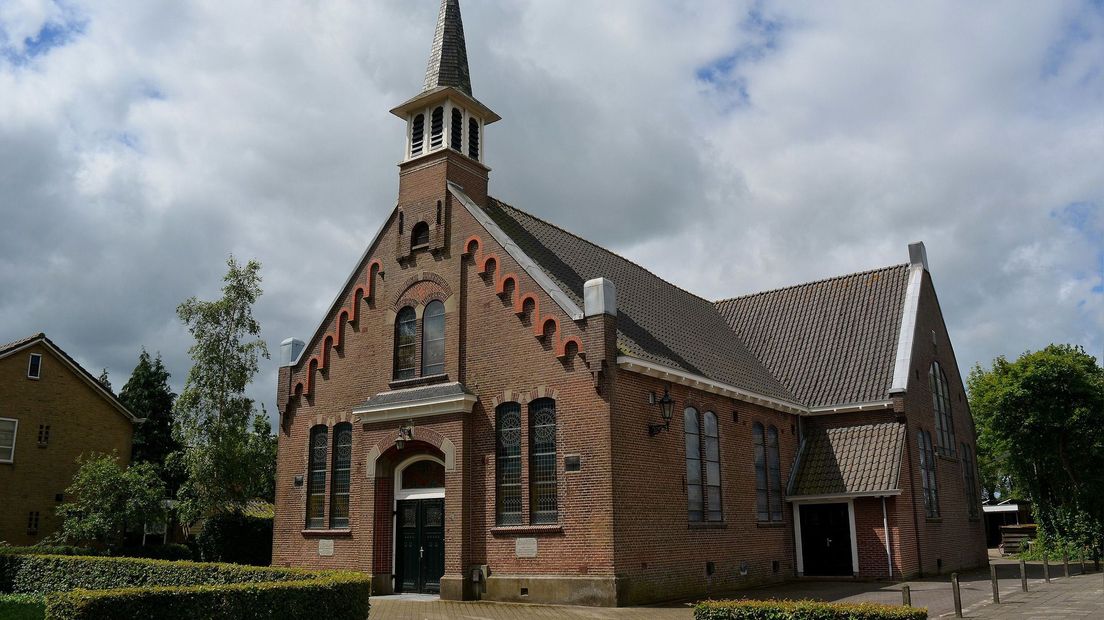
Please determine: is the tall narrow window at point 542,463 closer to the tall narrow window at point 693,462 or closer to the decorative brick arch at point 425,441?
the decorative brick arch at point 425,441

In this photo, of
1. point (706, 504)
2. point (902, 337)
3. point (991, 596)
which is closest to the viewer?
point (991, 596)

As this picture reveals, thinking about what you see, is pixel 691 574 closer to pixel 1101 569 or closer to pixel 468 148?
pixel 468 148

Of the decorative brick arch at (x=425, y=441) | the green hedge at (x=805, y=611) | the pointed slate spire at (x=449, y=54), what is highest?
the pointed slate spire at (x=449, y=54)

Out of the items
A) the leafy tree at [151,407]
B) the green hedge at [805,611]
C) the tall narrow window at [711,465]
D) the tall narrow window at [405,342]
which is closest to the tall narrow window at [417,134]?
the tall narrow window at [405,342]

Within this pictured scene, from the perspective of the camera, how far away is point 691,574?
21.2 metres

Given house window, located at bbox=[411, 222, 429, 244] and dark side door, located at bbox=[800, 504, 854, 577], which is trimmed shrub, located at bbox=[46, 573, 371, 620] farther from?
dark side door, located at bbox=[800, 504, 854, 577]

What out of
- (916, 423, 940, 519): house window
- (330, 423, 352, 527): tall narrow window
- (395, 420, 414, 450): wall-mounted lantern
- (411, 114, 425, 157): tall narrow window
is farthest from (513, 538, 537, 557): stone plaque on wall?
(916, 423, 940, 519): house window

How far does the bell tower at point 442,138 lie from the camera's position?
24234 millimetres

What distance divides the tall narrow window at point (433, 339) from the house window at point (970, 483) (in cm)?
2122

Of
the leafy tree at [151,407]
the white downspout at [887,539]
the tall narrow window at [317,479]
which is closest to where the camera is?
the tall narrow window at [317,479]

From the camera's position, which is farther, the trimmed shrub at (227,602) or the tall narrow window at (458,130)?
the tall narrow window at (458,130)

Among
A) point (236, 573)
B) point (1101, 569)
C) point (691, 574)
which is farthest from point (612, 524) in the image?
point (1101, 569)

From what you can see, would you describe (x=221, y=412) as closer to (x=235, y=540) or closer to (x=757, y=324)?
(x=235, y=540)

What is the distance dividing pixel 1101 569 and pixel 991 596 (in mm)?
12012
